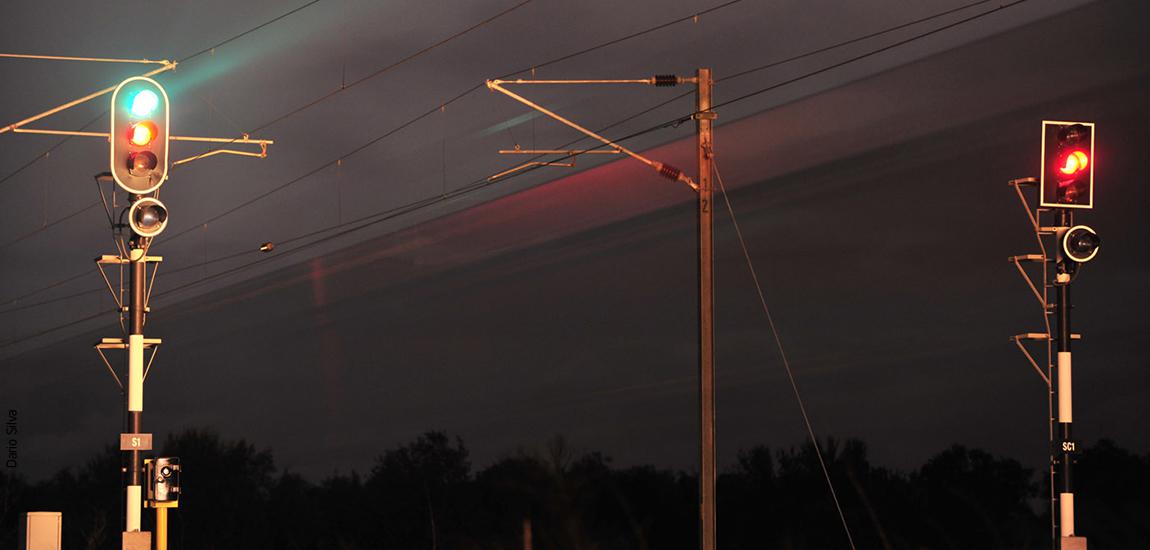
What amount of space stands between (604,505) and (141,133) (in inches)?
2448

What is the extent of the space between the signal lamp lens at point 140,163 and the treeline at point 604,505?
4023 cm

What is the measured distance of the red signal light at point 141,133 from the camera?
1664cm

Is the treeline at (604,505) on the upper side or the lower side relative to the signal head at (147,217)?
lower

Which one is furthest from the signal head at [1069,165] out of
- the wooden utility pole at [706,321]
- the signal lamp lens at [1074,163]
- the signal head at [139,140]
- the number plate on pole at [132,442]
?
the number plate on pole at [132,442]

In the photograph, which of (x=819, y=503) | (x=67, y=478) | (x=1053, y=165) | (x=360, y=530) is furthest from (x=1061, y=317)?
(x=67, y=478)

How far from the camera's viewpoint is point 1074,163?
60.8ft

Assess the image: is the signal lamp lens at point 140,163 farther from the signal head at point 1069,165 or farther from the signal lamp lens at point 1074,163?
the signal lamp lens at point 1074,163

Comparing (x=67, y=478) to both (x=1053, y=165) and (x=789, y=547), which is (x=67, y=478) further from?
(x=1053, y=165)

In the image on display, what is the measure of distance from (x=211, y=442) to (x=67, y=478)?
11.3 metres

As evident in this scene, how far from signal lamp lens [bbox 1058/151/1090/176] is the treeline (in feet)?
111

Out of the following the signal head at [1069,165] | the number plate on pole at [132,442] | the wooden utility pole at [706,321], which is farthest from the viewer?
the wooden utility pole at [706,321]

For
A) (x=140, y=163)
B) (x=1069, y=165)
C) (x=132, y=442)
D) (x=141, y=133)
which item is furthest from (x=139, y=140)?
(x=1069, y=165)

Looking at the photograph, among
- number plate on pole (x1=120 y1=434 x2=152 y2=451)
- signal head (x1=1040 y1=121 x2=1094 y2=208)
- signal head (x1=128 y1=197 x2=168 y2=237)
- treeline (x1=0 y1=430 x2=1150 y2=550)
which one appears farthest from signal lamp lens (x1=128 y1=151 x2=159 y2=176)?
treeline (x1=0 y1=430 x2=1150 y2=550)

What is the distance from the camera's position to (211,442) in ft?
351
